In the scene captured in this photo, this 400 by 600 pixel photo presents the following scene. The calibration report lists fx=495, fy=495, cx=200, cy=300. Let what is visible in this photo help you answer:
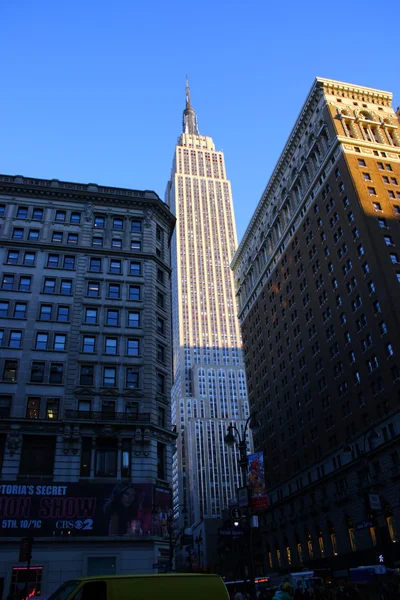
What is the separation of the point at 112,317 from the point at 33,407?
11186 mm

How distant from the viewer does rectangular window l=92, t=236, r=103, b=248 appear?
2037 inches

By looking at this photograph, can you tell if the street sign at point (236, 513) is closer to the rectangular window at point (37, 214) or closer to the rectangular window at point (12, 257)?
the rectangular window at point (12, 257)

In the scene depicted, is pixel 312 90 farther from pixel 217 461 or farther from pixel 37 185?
pixel 217 461

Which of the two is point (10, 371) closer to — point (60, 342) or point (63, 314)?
point (60, 342)

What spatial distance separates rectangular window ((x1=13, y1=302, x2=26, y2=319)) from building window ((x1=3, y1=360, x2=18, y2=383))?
4616 millimetres

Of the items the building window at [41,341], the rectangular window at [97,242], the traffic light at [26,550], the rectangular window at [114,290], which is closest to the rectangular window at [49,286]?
the building window at [41,341]

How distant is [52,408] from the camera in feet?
136

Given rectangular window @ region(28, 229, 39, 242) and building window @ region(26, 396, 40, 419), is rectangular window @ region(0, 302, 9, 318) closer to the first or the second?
rectangular window @ region(28, 229, 39, 242)

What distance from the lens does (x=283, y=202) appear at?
9794 cm

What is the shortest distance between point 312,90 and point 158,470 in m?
75.2

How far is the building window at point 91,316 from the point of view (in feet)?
153

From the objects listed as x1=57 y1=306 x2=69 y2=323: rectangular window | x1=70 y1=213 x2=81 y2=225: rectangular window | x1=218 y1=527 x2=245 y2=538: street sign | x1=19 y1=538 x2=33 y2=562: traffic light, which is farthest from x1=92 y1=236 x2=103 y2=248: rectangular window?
x1=218 y1=527 x2=245 y2=538: street sign

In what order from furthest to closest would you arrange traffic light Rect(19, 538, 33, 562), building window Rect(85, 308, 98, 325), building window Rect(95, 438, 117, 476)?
building window Rect(85, 308, 98, 325), building window Rect(95, 438, 117, 476), traffic light Rect(19, 538, 33, 562)

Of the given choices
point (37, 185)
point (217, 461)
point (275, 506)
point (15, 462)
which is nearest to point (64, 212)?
point (37, 185)
